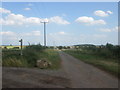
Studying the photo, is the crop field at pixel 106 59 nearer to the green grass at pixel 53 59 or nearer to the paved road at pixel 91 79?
the paved road at pixel 91 79

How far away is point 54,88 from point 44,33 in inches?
1760

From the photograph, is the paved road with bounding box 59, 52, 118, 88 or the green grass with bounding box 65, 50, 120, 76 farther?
the green grass with bounding box 65, 50, 120, 76

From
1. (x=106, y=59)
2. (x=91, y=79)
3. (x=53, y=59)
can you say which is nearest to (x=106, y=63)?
(x=106, y=59)

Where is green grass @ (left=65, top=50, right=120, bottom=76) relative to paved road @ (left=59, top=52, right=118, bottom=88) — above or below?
below

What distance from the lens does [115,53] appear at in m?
32.5

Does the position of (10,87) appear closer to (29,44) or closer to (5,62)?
(5,62)

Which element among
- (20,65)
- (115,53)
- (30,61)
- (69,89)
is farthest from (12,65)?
(115,53)

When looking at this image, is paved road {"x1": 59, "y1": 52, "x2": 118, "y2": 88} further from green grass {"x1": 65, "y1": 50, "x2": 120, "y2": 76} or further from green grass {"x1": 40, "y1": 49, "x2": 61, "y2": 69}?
green grass {"x1": 40, "y1": 49, "x2": 61, "y2": 69}

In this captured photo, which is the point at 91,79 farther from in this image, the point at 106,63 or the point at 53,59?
the point at 53,59

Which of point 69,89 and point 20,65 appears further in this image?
point 20,65

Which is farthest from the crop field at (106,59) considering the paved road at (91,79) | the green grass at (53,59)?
the green grass at (53,59)

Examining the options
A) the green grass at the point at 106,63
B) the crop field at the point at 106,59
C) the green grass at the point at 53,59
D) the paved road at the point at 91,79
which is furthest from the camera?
the green grass at the point at 53,59

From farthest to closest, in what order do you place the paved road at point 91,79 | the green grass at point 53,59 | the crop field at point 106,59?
the green grass at point 53,59
the crop field at point 106,59
the paved road at point 91,79

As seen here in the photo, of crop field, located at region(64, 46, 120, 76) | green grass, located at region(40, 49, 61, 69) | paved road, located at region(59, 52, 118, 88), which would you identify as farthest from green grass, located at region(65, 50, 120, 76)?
green grass, located at region(40, 49, 61, 69)
